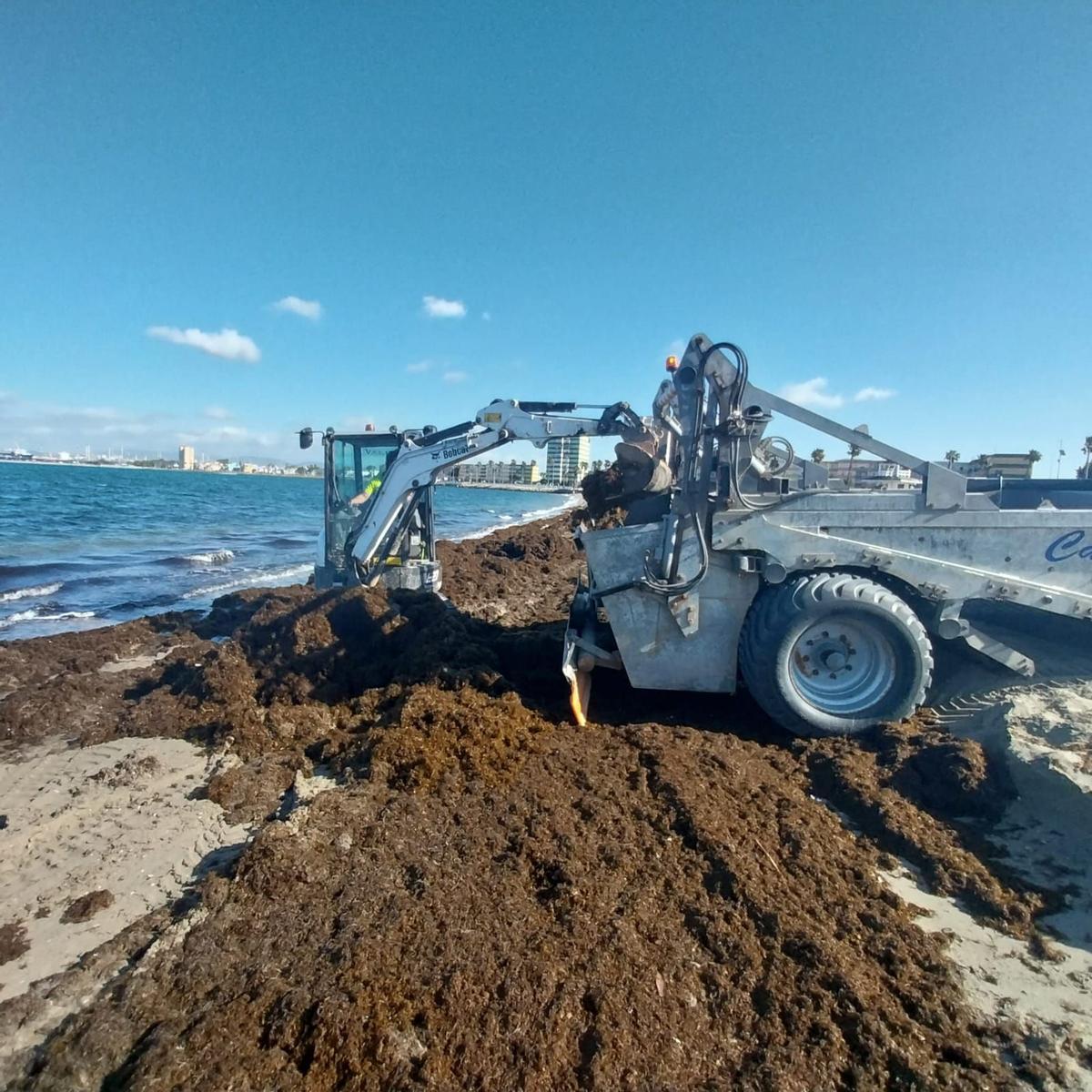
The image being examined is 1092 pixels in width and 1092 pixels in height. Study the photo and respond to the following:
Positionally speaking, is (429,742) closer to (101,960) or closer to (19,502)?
(101,960)

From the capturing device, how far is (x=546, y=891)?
333 centimetres

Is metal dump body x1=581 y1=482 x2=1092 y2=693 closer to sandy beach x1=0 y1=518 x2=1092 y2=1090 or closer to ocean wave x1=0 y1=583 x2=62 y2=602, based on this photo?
sandy beach x1=0 y1=518 x2=1092 y2=1090

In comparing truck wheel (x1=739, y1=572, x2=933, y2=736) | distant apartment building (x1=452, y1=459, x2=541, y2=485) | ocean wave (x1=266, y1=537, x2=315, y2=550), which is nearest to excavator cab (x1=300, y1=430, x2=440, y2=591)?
truck wheel (x1=739, y1=572, x2=933, y2=736)

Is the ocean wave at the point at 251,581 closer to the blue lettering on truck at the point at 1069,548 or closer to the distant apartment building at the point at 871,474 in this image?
the distant apartment building at the point at 871,474

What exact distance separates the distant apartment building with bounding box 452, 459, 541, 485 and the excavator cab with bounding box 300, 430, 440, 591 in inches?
3691

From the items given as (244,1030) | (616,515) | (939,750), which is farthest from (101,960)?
(616,515)

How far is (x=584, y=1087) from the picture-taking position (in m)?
2.29

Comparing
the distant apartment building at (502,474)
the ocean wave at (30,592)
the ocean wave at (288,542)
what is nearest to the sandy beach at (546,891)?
the ocean wave at (30,592)

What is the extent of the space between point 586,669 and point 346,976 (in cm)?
330

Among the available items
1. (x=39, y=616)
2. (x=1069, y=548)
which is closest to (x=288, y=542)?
(x=39, y=616)

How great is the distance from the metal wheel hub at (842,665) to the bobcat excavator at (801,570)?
10 millimetres

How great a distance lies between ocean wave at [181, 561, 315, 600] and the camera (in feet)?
48.4

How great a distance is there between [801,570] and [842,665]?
2.62 ft

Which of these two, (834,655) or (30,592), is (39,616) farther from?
(834,655)
